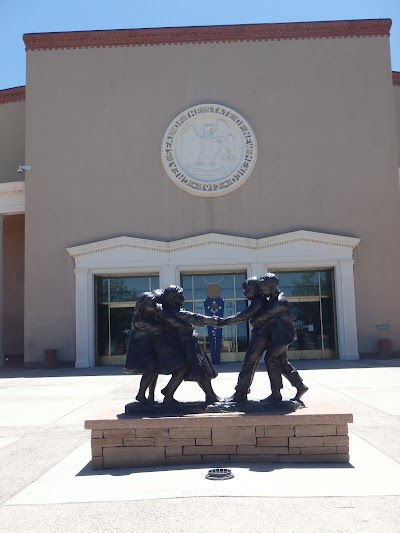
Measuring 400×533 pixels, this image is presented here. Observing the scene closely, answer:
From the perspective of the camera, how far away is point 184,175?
23.6 meters

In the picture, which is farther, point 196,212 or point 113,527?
point 196,212

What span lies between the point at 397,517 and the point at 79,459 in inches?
153

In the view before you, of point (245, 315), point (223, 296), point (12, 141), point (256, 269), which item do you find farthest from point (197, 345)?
point (12, 141)

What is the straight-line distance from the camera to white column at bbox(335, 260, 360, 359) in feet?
74.2

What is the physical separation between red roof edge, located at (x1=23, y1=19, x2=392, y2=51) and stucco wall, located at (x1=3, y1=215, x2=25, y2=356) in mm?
9215

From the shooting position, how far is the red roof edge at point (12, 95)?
27.5 meters

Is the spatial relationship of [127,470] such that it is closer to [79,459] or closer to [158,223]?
[79,459]

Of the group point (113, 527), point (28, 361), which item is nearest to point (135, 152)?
point (28, 361)

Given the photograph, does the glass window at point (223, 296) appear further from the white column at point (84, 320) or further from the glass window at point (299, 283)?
the white column at point (84, 320)

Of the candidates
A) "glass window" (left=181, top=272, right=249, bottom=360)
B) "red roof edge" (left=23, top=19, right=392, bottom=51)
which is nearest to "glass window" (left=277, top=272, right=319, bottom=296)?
"glass window" (left=181, top=272, right=249, bottom=360)

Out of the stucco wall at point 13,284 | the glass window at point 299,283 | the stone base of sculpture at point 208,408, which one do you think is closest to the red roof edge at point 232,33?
the stucco wall at point 13,284

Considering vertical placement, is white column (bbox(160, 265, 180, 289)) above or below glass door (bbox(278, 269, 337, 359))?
above

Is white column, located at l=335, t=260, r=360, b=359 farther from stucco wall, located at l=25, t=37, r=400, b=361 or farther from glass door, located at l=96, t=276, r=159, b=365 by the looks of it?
glass door, located at l=96, t=276, r=159, b=365

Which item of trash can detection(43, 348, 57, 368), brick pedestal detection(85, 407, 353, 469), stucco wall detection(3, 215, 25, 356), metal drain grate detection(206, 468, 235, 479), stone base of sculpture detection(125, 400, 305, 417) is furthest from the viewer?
stucco wall detection(3, 215, 25, 356)
